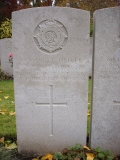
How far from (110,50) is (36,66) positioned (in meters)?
0.97

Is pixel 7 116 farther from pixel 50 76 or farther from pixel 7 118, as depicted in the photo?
pixel 50 76

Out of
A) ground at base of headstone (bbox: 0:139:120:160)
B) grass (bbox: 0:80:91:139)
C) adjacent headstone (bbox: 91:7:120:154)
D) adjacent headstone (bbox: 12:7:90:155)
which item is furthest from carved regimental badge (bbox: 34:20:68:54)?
grass (bbox: 0:80:91:139)

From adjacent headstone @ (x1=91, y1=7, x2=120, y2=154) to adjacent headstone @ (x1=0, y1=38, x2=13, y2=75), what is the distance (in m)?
6.70

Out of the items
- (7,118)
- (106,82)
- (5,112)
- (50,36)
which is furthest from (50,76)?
(5,112)

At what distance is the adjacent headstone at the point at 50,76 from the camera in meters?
2.50

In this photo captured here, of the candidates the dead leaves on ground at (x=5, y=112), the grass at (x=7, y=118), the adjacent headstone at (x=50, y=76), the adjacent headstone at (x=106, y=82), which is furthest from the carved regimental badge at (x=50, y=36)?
the dead leaves on ground at (x=5, y=112)

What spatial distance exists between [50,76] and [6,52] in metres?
6.56

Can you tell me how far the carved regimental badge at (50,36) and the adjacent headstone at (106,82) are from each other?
430 mm

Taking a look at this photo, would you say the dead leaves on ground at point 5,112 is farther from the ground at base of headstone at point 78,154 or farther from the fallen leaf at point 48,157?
the fallen leaf at point 48,157

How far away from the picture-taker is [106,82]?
8.59 ft

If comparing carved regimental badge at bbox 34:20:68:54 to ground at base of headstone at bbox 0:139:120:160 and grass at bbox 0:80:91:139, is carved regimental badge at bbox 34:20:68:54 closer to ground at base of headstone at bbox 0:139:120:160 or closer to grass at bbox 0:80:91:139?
ground at base of headstone at bbox 0:139:120:160

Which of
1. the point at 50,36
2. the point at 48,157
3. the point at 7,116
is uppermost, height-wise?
the point at 50,36

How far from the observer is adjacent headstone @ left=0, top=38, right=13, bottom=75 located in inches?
338

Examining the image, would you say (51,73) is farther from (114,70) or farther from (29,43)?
(114,70)
